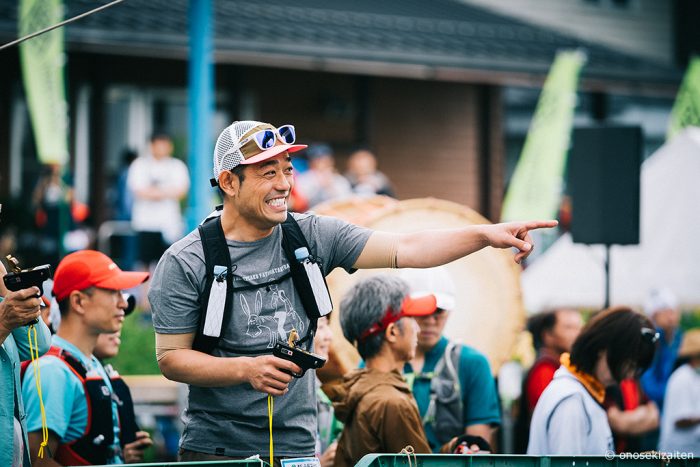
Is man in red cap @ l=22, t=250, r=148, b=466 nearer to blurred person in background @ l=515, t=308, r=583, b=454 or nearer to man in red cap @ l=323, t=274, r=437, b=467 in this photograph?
man in red cap @ l=323, t=274, r=437, b=467

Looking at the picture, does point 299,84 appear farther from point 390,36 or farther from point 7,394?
point 7,394

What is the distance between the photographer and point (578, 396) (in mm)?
4672

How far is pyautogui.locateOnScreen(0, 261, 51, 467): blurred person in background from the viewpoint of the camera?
351cm

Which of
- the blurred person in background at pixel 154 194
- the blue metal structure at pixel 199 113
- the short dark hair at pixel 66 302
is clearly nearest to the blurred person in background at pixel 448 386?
the short dark hair at pixel 66 302

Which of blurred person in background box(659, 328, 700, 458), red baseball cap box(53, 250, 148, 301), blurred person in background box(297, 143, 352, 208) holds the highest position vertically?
blurred person in background box(297, 143, 352, 208)

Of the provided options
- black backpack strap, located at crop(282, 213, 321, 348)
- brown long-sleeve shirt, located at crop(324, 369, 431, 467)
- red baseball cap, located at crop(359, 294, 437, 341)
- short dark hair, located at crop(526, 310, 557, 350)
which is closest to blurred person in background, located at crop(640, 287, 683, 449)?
short dark hair, located at crop(526, 310, 557, 350)

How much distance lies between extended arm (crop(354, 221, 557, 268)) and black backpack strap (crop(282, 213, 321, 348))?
0.79ft

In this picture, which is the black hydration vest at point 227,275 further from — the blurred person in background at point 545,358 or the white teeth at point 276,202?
the blurred person in background at point 545,358

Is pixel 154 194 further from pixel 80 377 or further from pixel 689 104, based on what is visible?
pixel 80 377

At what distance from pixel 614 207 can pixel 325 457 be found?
355 centimetres

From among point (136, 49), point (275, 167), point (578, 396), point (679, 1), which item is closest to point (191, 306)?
point (275, 167)

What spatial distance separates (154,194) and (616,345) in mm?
8221

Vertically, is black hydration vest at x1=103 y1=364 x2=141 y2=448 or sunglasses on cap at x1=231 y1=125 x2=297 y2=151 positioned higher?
sunglasses on cap at x1=231 y1=125 x2=297 y2=151

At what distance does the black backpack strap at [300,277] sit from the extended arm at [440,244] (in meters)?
0.24
